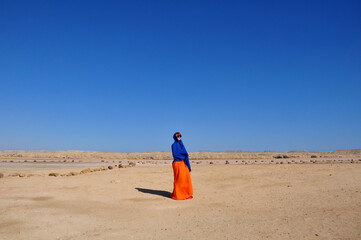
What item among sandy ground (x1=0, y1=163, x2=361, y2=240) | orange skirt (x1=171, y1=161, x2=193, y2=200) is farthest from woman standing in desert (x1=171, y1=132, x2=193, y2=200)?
sandy ground (x1=0, y1=163, x2=361, y2=240)

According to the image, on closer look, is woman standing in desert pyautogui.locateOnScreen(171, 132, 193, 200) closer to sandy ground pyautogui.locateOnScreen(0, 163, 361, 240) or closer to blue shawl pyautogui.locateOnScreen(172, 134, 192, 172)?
blue shawl pyautogui.locateOnScreen(172, 134, 192, 172)

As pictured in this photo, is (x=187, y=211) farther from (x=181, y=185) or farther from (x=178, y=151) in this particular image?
(x=178, y=151)

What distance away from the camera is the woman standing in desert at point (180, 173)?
9.80 meters

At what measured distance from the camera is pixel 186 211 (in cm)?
788

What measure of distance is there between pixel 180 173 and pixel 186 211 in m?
2.17

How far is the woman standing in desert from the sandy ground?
0.40 m

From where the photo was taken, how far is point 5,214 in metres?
7.57

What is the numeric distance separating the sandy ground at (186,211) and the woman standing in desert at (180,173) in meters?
0.40

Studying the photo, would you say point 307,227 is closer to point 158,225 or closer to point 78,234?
point 158,225

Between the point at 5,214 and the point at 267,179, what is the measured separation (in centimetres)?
1094

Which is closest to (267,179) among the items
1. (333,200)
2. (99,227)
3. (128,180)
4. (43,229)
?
(333,200)

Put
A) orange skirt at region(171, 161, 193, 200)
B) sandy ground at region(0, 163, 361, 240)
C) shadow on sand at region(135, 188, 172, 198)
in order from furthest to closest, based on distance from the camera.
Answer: shadow on sand at region(135, 188, 172, 198)
orange skirt at region(171, 161, 193, 200)
sandy ground at region(0, 163, 361, 240)

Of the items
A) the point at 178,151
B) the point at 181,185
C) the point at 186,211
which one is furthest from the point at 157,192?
the point at 186,211

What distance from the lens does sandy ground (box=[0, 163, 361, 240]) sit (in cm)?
577
